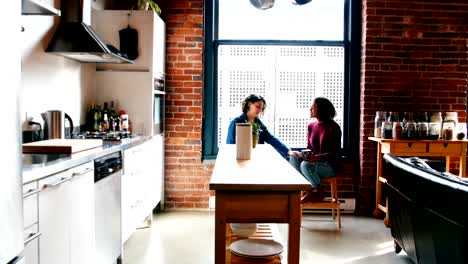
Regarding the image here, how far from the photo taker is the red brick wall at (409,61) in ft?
16.7

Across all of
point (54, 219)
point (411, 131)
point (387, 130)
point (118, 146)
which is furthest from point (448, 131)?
point (54, 219)

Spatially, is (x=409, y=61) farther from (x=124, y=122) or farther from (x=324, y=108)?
(x=124, y=122)

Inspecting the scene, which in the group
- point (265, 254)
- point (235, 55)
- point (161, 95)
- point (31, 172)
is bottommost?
point (265, 254)

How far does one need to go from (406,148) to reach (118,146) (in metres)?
2.94

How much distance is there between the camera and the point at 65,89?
3855 millimetres

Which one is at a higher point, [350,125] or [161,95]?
[161,95]

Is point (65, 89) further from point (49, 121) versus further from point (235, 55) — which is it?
point (235, 55)

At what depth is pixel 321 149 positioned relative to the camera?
4762mm

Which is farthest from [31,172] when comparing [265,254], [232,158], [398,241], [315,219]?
[315,219]

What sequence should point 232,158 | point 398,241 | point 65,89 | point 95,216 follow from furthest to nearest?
point 65,89 < point 398,241 < point 232,158 < point 95,216

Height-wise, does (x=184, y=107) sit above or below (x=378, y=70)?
below

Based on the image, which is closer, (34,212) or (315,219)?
(34,212)

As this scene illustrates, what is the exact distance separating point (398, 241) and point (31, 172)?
2733 mm

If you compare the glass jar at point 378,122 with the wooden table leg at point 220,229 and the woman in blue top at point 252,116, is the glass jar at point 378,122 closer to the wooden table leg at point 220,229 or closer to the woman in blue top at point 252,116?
the woman in blue top at point 252,116
